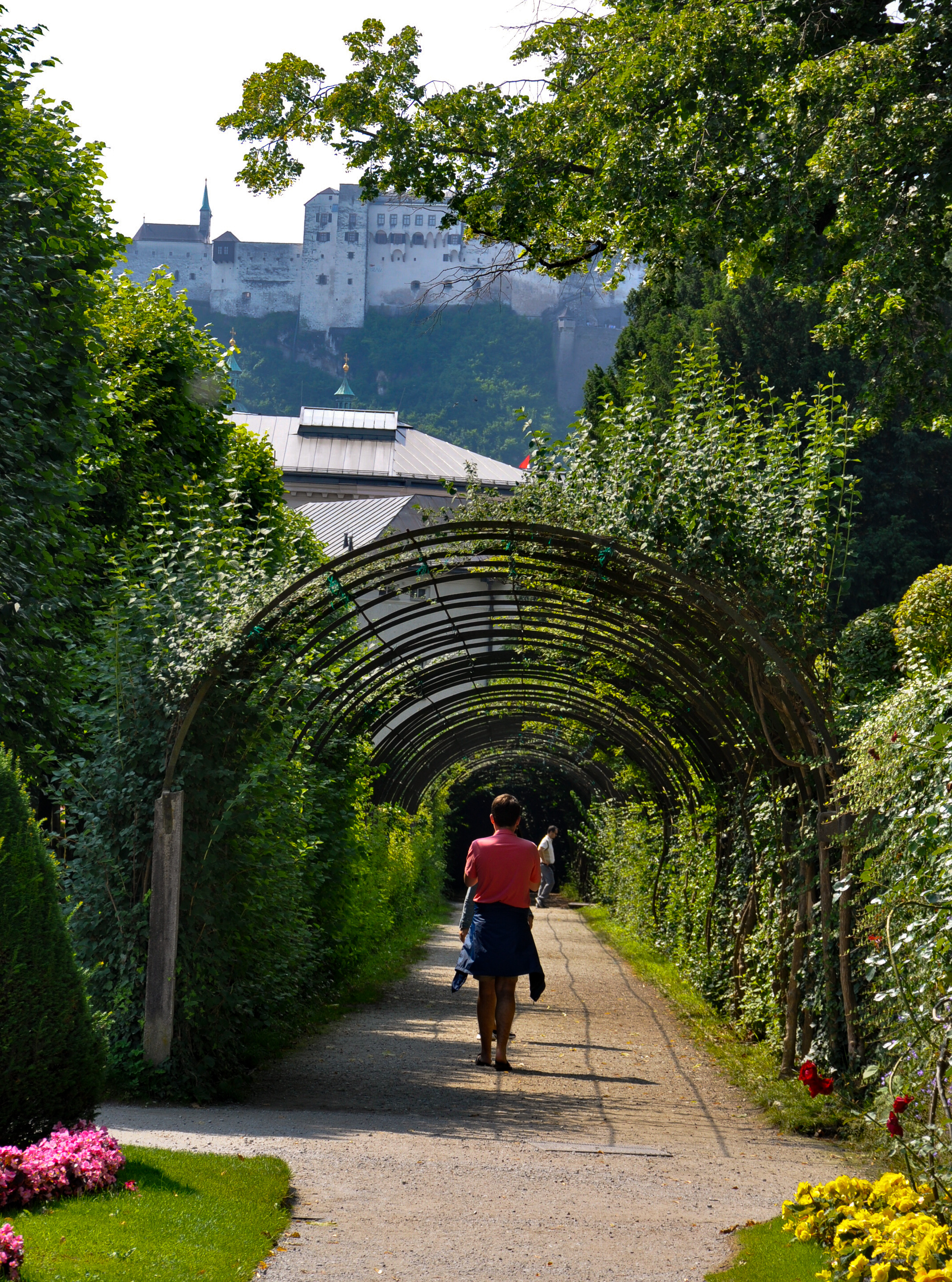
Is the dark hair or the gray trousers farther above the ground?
the dark hair

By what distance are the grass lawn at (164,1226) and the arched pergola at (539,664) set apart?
2008 mm

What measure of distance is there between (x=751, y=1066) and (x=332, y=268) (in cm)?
11732

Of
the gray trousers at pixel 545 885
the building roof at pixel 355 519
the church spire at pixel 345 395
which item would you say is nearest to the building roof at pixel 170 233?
the church spire at pixel 345 395

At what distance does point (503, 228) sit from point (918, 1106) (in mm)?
8287

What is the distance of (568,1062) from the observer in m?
8.48

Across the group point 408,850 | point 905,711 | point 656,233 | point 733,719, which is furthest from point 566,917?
point 905,711

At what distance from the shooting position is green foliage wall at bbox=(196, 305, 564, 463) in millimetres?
102938

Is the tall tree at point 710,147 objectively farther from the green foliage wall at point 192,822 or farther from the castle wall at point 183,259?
the castle wall at point 183,259

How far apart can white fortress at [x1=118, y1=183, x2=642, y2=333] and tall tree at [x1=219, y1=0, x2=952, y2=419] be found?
107271 mm

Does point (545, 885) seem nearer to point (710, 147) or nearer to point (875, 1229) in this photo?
point (710, 147)

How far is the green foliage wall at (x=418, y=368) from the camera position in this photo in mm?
102938

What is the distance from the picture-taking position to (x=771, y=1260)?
408 cm

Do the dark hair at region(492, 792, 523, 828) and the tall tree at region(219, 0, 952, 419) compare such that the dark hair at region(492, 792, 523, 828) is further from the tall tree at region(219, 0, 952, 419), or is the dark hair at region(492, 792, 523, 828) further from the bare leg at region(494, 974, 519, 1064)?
the tall tree at region(219, 0, 952, 419)

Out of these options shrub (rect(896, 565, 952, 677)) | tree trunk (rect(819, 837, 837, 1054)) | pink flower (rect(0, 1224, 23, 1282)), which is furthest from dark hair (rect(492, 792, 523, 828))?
pink flower (rect(0, 1224, 23, 1282))
